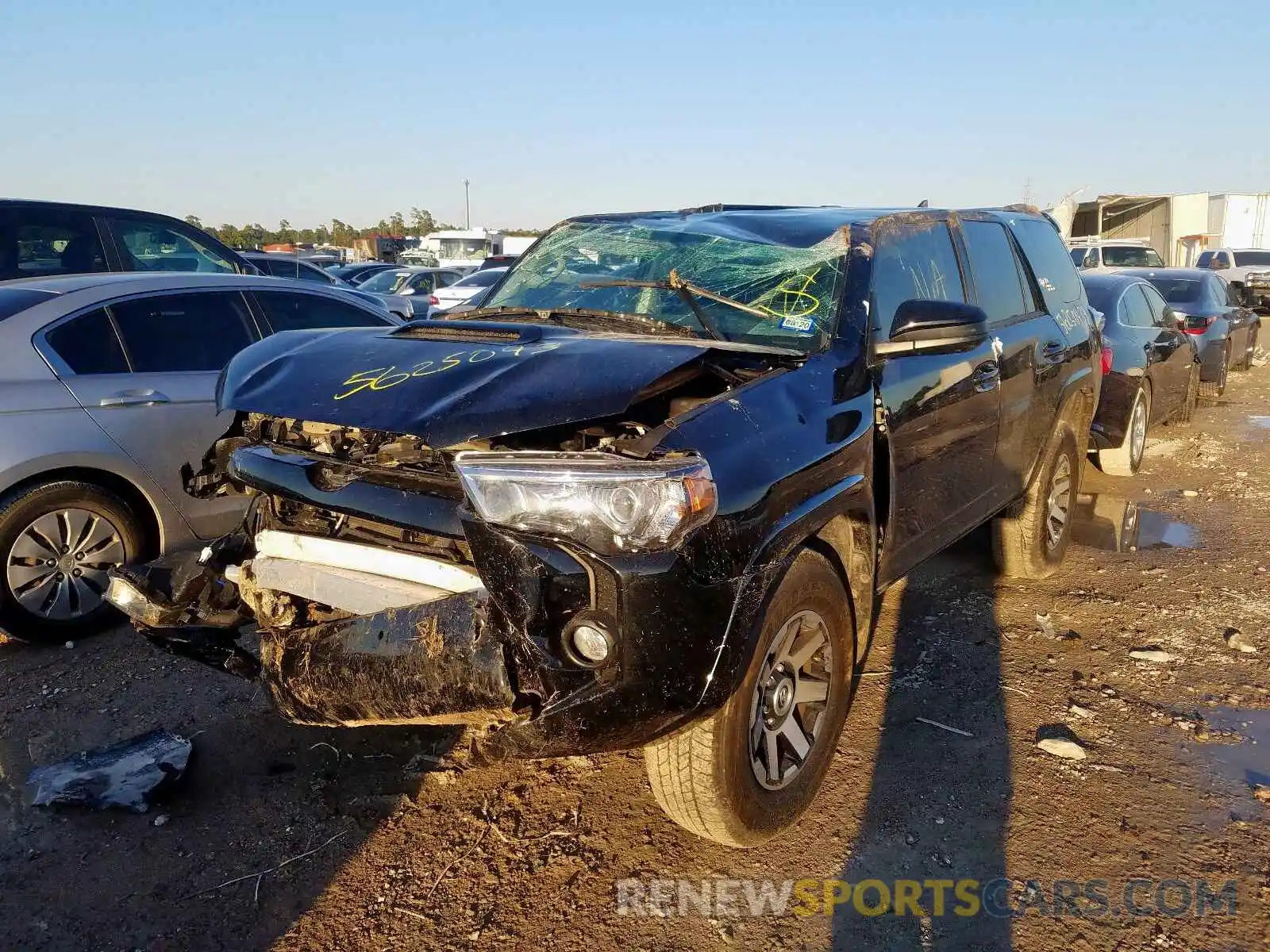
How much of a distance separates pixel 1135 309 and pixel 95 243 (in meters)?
8.57

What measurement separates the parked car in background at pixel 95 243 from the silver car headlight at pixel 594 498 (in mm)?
5225

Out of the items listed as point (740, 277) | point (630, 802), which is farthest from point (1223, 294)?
point (630, 802)

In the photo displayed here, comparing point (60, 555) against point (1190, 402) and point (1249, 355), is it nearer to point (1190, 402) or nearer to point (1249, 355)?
point (1190, 402)

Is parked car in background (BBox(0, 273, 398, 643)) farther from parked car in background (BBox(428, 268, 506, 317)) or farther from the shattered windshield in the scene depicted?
parked car in background (BBox(428, 268, 506, 317))

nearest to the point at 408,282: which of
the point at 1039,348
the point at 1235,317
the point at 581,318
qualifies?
the point at 1235,317

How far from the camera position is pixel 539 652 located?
7.32ft

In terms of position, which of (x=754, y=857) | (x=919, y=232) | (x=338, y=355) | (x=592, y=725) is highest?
(x=919, y=232)

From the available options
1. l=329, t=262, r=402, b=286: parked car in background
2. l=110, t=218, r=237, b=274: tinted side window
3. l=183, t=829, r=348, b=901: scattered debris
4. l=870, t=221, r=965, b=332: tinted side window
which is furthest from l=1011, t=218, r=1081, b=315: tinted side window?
l=329, t=262, r=402, b=286: parked car in background

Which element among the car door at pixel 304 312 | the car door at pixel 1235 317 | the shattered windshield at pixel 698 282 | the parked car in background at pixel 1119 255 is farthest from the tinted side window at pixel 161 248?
the parked car in background at pixel 1119 255

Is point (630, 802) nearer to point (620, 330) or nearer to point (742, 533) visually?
point (742, 533)

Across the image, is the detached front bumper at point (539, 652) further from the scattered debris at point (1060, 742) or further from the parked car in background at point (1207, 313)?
the parked car in background at point (1207, 313)

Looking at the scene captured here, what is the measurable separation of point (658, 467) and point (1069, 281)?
4255 millimetres

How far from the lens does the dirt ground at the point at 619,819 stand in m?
2.53

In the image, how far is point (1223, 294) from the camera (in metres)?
11.9
